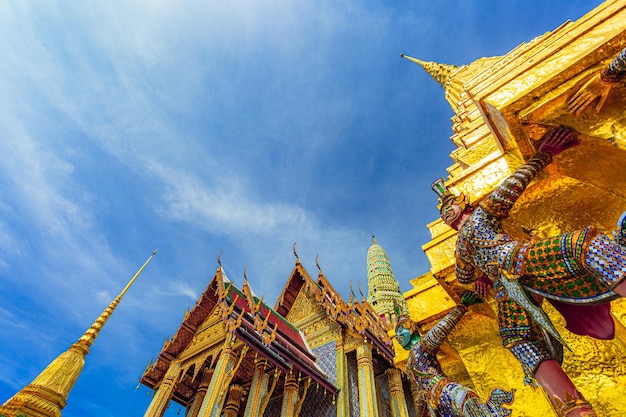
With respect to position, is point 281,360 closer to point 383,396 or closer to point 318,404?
point 318,404

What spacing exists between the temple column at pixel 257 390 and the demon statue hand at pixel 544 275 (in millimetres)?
5986

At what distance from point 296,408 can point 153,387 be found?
14.3 feet

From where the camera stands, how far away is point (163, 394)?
8.21 m

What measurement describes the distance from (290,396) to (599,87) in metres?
7.31

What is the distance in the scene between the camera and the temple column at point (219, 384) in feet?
20.3

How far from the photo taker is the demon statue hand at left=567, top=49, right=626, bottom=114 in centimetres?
173

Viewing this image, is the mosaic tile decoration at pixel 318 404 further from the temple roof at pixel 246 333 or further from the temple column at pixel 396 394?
the temple column at pixel 396 394

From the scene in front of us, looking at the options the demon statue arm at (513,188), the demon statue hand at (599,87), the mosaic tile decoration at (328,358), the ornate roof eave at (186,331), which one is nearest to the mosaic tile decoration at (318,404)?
the mosaic tile decoration at (328,358)

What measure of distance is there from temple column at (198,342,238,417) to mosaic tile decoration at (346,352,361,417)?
2466 mm

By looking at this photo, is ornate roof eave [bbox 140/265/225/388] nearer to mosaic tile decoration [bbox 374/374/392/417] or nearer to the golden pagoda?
mosaic tile decoration [bbox 374/374/392/417]

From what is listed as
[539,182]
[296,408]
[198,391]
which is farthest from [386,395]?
[539,182]

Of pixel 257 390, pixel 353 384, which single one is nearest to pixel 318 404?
pixel 353 384

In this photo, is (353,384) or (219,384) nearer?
(219,384)

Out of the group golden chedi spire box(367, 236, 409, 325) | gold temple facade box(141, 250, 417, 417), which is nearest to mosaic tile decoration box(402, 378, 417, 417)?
gold temple facade box(141, 250, 417, 417)
